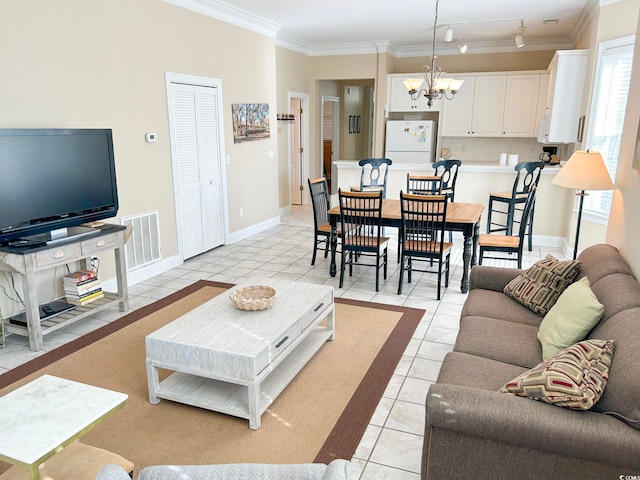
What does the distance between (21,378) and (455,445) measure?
2.75m

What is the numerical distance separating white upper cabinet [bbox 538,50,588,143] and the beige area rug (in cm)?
375

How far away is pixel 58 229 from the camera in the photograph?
12.1ft

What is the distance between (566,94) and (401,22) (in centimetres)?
242

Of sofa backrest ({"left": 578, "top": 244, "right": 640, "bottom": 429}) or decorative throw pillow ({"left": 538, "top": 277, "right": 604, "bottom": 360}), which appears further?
decorative throw pillow ({"left": 538, "top": 277, "right": 604, "bottom": 360})

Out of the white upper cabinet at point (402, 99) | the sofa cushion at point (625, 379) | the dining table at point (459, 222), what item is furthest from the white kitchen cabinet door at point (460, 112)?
the sofa cushion at point (625, 379)

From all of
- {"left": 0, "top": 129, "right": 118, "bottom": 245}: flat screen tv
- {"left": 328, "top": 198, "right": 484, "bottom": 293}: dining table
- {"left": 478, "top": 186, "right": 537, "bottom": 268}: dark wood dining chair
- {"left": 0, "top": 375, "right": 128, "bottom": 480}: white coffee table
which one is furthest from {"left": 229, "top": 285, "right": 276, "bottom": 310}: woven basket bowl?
{"left": 478, "top": 186, "right": 537, "bottom": 268}: dark wood dining chair

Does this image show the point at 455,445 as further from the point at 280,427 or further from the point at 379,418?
the point at 280,427

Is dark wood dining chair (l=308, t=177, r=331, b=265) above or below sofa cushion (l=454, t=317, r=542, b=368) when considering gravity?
above

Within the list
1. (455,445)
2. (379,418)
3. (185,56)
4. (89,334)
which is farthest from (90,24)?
(455,445)

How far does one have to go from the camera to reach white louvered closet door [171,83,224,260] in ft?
17.8

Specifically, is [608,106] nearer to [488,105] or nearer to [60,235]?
[488,105]

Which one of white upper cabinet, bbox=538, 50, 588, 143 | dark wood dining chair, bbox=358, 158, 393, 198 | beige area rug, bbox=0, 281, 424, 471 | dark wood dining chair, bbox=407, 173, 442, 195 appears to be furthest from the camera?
dark wood dining chair, bbox=358, 158, 393, 198

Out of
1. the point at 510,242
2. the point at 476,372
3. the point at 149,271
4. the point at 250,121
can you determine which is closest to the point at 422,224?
the point at 510,242

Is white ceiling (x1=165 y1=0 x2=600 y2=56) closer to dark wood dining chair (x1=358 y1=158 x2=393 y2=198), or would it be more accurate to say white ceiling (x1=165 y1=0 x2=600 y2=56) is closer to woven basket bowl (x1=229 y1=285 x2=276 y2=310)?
dark wood dining chair (x1=358 y1=158 x2=393 y2=198)
